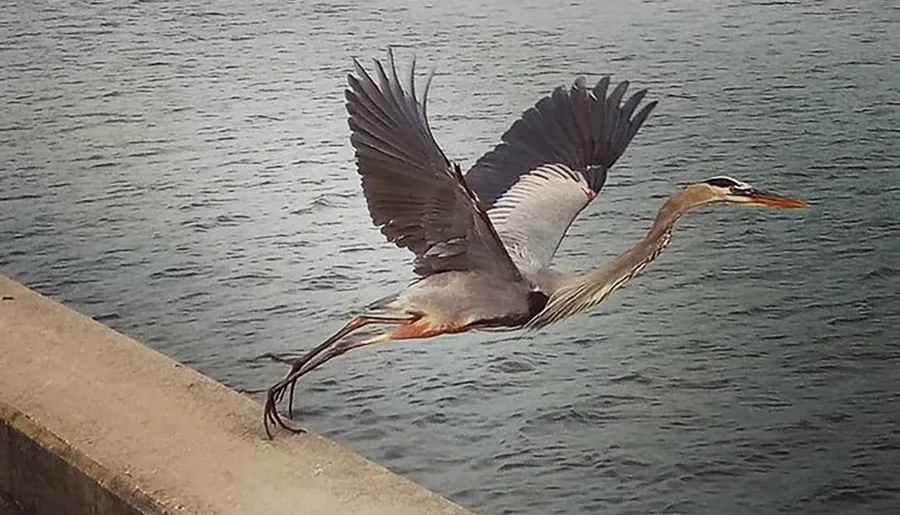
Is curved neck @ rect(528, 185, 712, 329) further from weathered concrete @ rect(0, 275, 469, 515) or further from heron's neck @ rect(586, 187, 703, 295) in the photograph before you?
weathered concrete @ rect(0, 275, 469, 515)

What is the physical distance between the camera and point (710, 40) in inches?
50.6

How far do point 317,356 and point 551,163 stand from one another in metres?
0.34

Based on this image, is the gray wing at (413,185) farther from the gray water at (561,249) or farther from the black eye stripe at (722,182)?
the black eye stripe at (722,182)

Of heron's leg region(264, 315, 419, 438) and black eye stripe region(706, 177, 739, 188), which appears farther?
heron's leg region(264, 315, 419, 438)

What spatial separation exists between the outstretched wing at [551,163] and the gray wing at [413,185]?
3 cm

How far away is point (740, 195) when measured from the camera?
4.15ft

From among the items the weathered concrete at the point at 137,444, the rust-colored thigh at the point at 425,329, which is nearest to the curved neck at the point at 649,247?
the rust-colored thigh at the point at 425,329

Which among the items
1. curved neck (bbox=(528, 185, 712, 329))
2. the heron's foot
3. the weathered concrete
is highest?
curved neck (bbox=(528, 185, 712, 329))

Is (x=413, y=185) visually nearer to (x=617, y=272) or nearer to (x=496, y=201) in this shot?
(x=496, y=201)

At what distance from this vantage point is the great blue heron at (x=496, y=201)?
1.35 m

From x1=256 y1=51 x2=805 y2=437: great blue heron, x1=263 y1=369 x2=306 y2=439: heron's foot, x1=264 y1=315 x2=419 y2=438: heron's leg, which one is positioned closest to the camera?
x1=256 y1=51 x2=805 y2=437: great blue heron

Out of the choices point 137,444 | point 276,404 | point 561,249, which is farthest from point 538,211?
point 137,444

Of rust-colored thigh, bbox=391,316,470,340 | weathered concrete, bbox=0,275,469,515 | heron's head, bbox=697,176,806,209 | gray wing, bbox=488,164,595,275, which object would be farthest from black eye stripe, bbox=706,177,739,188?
weathered concrete, bbox=0,275,469,515

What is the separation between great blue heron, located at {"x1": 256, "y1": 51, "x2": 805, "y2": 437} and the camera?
135cm
